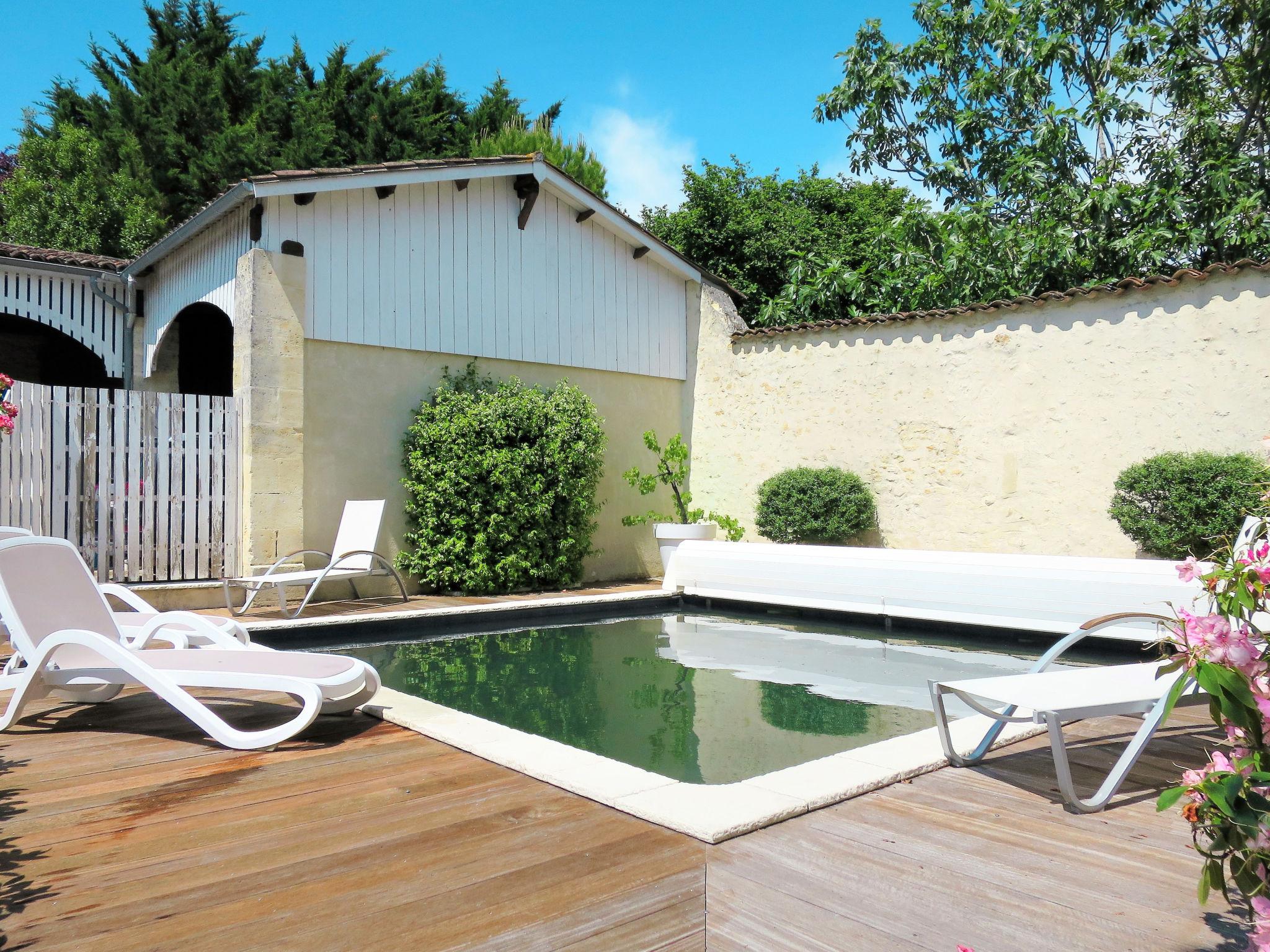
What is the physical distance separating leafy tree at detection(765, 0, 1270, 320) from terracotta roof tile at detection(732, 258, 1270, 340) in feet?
13.4

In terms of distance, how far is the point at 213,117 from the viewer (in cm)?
2214

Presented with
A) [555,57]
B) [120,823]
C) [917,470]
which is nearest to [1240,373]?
[917,470]

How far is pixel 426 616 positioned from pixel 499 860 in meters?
5.37

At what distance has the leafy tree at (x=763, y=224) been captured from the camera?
60.2 ft

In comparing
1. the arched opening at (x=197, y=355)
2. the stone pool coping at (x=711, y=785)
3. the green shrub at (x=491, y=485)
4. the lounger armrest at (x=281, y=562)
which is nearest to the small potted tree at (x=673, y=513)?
the green shrub at (x=491, y=485)

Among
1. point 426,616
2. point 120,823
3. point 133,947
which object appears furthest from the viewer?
point 426,616

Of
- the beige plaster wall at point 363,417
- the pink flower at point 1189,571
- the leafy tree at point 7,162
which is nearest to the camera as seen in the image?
the pink flower at point 1189,571

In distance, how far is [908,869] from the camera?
251cm

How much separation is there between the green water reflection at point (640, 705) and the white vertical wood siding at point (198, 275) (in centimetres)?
446

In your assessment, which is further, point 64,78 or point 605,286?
point 64,78

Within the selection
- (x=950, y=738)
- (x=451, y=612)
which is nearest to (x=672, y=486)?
(x=451, y=612)

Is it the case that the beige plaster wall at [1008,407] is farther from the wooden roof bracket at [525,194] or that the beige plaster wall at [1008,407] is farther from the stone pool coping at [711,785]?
the stone pool coping at [711,785]

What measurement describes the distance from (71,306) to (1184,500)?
12.4 meters

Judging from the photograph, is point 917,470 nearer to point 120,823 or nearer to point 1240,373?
point 1240,373
